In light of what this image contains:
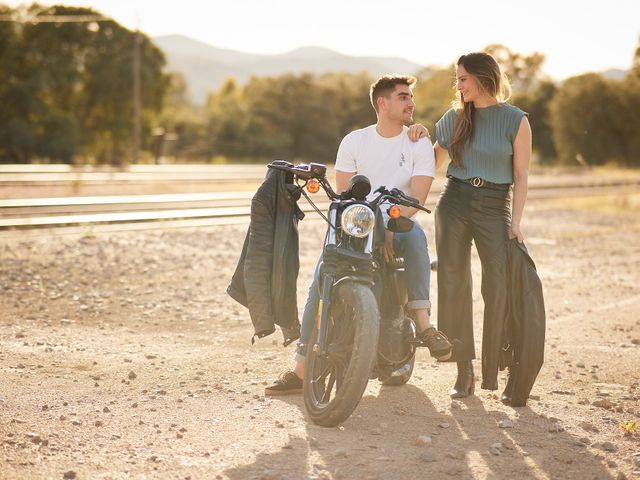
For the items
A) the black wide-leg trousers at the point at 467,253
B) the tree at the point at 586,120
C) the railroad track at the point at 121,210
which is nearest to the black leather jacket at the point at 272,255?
the black wide-leg trousers at the point at 467,253

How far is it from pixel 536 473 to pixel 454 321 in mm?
1565

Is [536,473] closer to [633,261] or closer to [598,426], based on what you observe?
[598,426]

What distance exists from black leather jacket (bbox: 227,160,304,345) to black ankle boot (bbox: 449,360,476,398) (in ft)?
3.92

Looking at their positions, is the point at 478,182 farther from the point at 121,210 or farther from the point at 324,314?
the point at 121,210

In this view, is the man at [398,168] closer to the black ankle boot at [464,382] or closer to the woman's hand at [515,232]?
the black ankle boot at [464,382]

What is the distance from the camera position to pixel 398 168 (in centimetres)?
577

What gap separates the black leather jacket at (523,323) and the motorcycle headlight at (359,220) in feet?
3.98

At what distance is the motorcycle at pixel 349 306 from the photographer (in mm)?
5000

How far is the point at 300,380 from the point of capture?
592cm

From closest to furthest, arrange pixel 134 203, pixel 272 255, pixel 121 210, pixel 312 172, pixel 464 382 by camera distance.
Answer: pixel 312 172, pixel 272 255, pixel 464 382, pixel 121 210, pixel 134 203

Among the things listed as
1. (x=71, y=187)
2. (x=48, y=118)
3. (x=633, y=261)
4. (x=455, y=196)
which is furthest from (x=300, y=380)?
(x=48, y=118)

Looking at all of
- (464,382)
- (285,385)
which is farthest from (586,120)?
(285,385)

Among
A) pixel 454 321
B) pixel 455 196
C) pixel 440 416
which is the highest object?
pixel 455 196

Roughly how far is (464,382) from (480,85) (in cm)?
194
